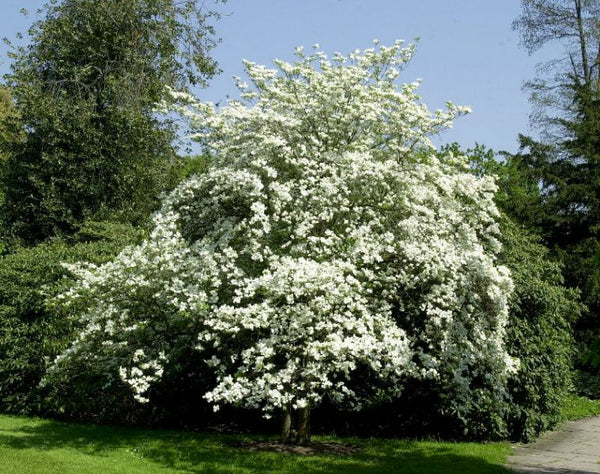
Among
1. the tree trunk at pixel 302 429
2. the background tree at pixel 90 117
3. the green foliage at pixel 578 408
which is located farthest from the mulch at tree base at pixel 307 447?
the background tree at pixel 90 117

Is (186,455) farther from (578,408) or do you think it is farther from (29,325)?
(578,408)

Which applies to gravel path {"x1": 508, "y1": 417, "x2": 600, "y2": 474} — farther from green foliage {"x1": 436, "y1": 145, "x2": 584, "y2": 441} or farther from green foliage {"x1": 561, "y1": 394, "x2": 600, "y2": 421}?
→ green foliage {"x1": 561, "y1": 394, "x2": 600, "y2": 421}

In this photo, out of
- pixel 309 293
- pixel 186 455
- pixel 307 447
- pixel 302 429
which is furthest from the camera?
pixel 302 429

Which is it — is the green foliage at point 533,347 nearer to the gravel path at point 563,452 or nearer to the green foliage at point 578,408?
the gravel path at point 563,452

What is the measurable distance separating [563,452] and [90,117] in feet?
51.1

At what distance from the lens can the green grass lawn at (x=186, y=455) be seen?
8.70 meters

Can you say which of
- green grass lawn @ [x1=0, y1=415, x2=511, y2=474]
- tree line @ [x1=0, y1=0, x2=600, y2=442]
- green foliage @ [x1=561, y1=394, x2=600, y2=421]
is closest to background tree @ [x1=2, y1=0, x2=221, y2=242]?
tree line @ [x1=0, y1=0, x2=600, y2=442]

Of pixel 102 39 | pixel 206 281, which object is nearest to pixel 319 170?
pixel 206 281

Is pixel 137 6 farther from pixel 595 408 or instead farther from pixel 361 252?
pixel 595 408

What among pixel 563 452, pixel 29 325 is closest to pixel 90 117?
pixel 29 325

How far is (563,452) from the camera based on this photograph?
424 inches

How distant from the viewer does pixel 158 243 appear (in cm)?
875

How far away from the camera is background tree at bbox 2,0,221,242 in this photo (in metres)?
19.9

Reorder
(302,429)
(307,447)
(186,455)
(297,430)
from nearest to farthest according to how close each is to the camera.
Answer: (186,455), (307,447), (302,429), (297,430)
